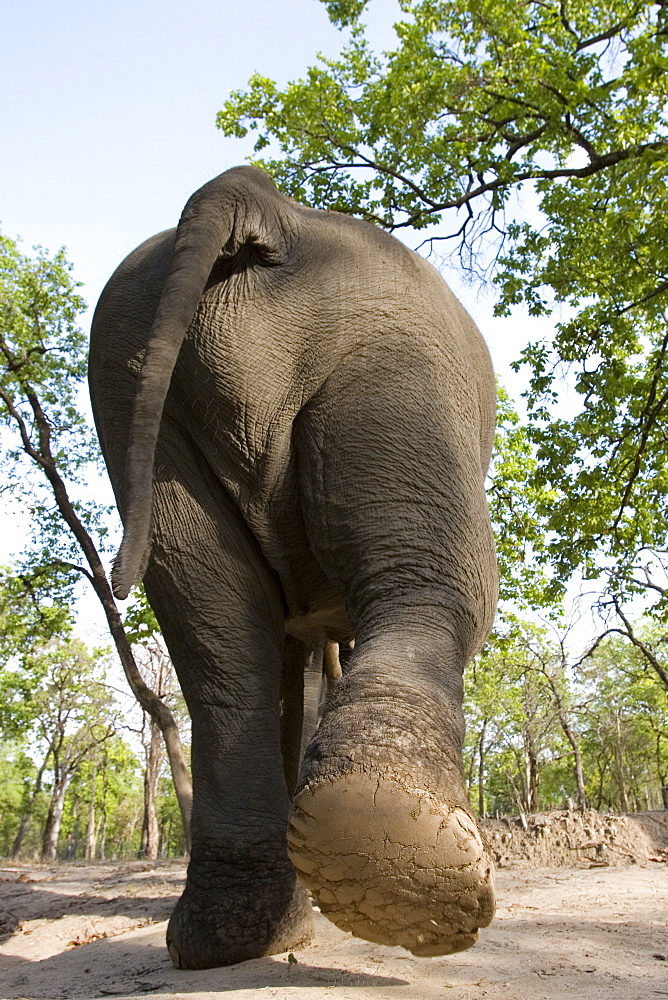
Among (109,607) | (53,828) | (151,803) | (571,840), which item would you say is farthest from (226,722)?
(53,828)

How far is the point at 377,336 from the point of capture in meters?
2.38

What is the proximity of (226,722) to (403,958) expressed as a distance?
0.80 m

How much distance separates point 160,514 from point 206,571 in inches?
9.9

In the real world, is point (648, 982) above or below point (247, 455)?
below

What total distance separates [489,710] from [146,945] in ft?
104

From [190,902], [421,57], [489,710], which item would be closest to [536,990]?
[190,902]

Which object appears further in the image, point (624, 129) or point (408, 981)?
point (624, 129)

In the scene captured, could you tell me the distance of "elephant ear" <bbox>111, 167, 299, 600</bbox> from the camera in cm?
188

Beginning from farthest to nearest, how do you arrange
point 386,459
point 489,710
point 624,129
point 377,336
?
point 489,710 < point 624,129 < point 377,336 < point 386,459

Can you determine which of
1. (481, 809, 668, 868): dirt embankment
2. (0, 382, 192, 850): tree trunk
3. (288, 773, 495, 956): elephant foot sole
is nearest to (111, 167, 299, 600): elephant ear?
(288, 773, 495, 956): elephant foot sole

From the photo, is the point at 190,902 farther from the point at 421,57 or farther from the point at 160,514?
the point at 421,57

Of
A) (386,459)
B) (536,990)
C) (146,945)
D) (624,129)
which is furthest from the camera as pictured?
(624,129)

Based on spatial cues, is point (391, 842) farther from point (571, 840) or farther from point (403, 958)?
point (571, 840)

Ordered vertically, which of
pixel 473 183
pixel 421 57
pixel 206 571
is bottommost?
pixel 206 571
